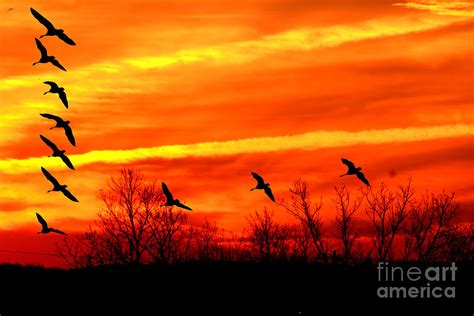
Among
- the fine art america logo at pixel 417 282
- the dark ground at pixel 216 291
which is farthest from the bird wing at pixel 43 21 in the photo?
the fine art america logo at pixel 417 282

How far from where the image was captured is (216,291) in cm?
4491

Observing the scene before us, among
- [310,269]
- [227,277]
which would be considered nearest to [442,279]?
[310,269]

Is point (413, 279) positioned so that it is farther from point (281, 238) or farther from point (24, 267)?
point (281, 238)

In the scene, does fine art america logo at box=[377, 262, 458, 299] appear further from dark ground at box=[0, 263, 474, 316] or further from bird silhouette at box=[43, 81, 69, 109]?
bird silhouette at box=[43, 81, 69, 109]

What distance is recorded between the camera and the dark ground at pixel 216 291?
42750 mm

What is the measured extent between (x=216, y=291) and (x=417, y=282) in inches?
341

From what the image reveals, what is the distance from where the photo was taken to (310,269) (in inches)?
1812

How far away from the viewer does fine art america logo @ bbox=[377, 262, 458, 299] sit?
42.8 meters

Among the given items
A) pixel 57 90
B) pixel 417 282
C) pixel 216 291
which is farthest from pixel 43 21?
pixel 417 282

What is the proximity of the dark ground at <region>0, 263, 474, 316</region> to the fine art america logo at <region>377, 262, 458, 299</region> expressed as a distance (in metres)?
0.35

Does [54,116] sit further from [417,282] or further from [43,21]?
[417,282]

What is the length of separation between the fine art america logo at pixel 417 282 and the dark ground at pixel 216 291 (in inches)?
13.9

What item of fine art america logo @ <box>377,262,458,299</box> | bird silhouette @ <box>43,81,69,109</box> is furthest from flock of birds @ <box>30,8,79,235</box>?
fine art america logo @ <box>377,262,458,299</box>

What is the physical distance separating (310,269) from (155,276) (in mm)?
6890
